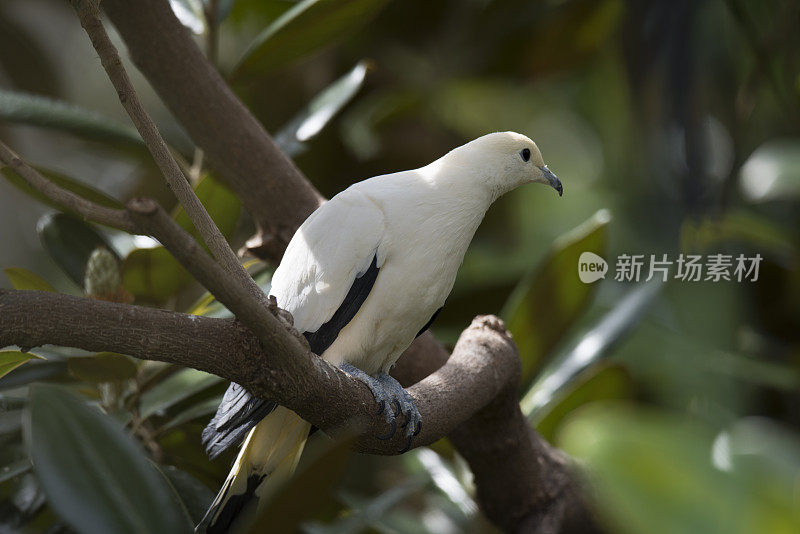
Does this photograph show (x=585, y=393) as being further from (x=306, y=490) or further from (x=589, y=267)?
(x=306, y=490)

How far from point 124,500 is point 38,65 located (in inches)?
72.9

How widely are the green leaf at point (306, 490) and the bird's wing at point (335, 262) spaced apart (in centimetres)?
35

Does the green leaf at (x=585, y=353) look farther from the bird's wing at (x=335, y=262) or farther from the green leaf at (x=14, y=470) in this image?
the green leaf at (x=14, y=470)

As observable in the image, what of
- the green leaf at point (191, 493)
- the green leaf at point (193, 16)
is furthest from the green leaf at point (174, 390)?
the green leaf at point (193, 16)

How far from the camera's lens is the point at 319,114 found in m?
1.65

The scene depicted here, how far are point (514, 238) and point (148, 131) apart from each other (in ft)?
5.36

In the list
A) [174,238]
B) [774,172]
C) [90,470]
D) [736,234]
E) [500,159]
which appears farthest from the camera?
[736,234]

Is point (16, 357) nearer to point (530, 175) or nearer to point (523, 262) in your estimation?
point (530, 175)

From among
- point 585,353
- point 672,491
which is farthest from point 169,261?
point 672,491

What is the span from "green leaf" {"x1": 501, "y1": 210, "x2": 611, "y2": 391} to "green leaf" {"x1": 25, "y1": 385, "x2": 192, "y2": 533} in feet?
3.03

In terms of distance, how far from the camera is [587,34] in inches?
93.0

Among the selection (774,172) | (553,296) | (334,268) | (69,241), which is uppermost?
(69,241)

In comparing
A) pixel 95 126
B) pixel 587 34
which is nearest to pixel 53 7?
pixel 95 126

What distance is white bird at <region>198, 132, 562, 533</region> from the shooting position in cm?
116
